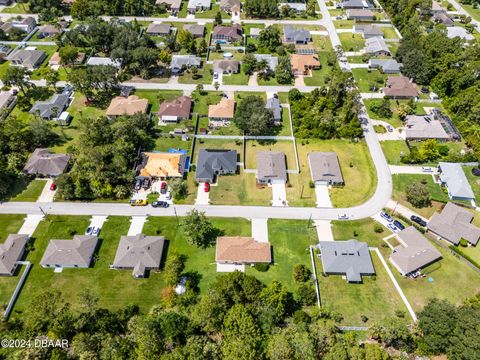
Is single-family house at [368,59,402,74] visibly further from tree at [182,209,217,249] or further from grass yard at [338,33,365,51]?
tree at [182,209,217,249]

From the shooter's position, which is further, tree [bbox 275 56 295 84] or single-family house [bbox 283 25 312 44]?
single-family house [bbox 283 25 312 44]

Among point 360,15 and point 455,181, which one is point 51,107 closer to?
point 455,181

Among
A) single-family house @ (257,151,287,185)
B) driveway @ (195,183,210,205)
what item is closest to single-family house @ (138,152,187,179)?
driveway @ (195,183,210,205)

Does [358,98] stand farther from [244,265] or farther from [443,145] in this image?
[244,265]

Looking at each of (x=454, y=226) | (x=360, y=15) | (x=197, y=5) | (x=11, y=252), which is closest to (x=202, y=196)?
(x=11, y=252)

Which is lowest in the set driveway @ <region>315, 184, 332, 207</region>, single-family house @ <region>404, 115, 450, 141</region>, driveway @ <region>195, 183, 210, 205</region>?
driveway @ <region>315, 184, 332, 207</region>

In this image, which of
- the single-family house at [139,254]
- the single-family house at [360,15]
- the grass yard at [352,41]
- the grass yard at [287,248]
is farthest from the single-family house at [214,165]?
the single-family house at [360,15]
